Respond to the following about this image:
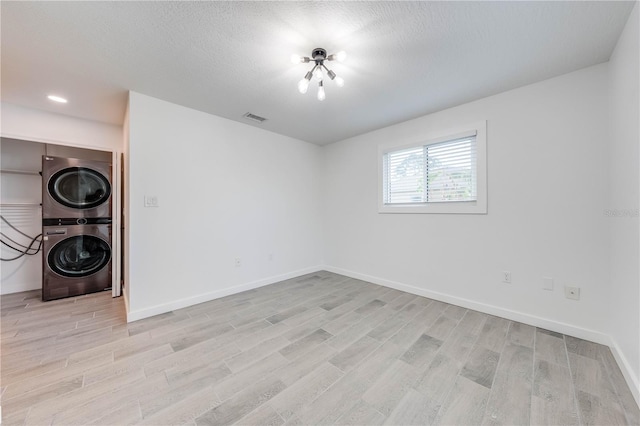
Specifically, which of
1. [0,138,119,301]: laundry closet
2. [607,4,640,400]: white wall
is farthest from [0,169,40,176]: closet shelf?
[607,4,640,400]: white wall

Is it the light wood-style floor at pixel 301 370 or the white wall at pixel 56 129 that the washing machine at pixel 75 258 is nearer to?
the light wood-style floor at pixel 301 370

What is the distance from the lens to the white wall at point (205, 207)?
2.57 m

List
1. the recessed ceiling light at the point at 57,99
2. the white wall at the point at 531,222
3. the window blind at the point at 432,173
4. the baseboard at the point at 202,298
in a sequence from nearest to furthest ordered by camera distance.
→ the white wall at the point at 531,222
the baseboard at the point at 202,298
the recessed ceiling light at the point at 57,99
the window blind at the point at 432,173

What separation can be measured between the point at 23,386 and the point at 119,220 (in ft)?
7.69

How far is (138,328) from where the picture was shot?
231 centimetres

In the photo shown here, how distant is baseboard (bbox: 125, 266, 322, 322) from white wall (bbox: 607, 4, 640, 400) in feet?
11.5

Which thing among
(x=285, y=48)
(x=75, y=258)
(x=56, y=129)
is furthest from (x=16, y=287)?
(x=285, y=48)

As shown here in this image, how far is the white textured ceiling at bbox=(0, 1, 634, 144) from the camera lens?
151cm

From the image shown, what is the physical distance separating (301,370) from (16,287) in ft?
13.9

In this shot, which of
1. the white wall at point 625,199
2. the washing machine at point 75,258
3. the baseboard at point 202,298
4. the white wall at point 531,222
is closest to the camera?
the white wall at point 625,199

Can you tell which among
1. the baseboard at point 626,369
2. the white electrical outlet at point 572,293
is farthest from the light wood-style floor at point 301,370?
the white electrical outlet at point 572,293

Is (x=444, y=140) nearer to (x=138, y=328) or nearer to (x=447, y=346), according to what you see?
(x=447, y=346)

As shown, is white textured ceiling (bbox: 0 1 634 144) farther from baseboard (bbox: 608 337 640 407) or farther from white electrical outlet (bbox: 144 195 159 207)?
baseboard (bbox: 608 337 640 407)

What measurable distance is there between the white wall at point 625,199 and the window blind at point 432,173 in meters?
1.05
